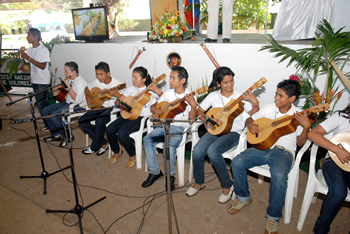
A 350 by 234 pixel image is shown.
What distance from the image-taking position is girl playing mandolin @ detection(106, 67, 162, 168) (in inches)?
127

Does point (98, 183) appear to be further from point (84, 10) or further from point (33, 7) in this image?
point (33, 7)

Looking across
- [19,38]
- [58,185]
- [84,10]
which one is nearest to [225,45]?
[58,185]

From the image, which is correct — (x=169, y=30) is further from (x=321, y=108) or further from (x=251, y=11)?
(x=251, y=11)

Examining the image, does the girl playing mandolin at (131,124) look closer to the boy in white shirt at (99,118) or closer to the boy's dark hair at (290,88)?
the boy in white shirt at (99,118)

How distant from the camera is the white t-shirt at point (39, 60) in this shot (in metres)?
4.39

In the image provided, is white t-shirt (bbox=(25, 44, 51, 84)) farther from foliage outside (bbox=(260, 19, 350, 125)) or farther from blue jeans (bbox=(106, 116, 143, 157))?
foliage outside (bbox=(260, 19, 350, 125))

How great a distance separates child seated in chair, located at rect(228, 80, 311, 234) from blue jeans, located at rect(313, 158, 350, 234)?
0.30 metres

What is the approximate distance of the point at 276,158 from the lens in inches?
87.6

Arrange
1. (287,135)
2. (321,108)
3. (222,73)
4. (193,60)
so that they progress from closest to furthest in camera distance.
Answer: (321,108) < (287,135) < (222,73) < (193,60)

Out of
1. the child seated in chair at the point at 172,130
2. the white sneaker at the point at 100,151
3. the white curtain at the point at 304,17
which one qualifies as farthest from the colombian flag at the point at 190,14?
the white sneaker at the point at 100,151

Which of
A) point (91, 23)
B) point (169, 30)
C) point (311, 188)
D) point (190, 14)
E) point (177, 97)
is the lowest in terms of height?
point (311, 188)

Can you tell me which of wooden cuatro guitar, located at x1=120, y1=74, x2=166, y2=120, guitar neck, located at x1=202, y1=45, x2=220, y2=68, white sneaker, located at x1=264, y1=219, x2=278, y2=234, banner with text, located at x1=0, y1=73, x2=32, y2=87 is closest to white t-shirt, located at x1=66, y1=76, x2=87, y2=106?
→ wooden cuatro guitar, located at x1=120, y1=74, x2=166, y2=120

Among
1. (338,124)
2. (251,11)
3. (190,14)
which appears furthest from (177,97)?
(251,11)

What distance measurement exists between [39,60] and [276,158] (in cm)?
430
